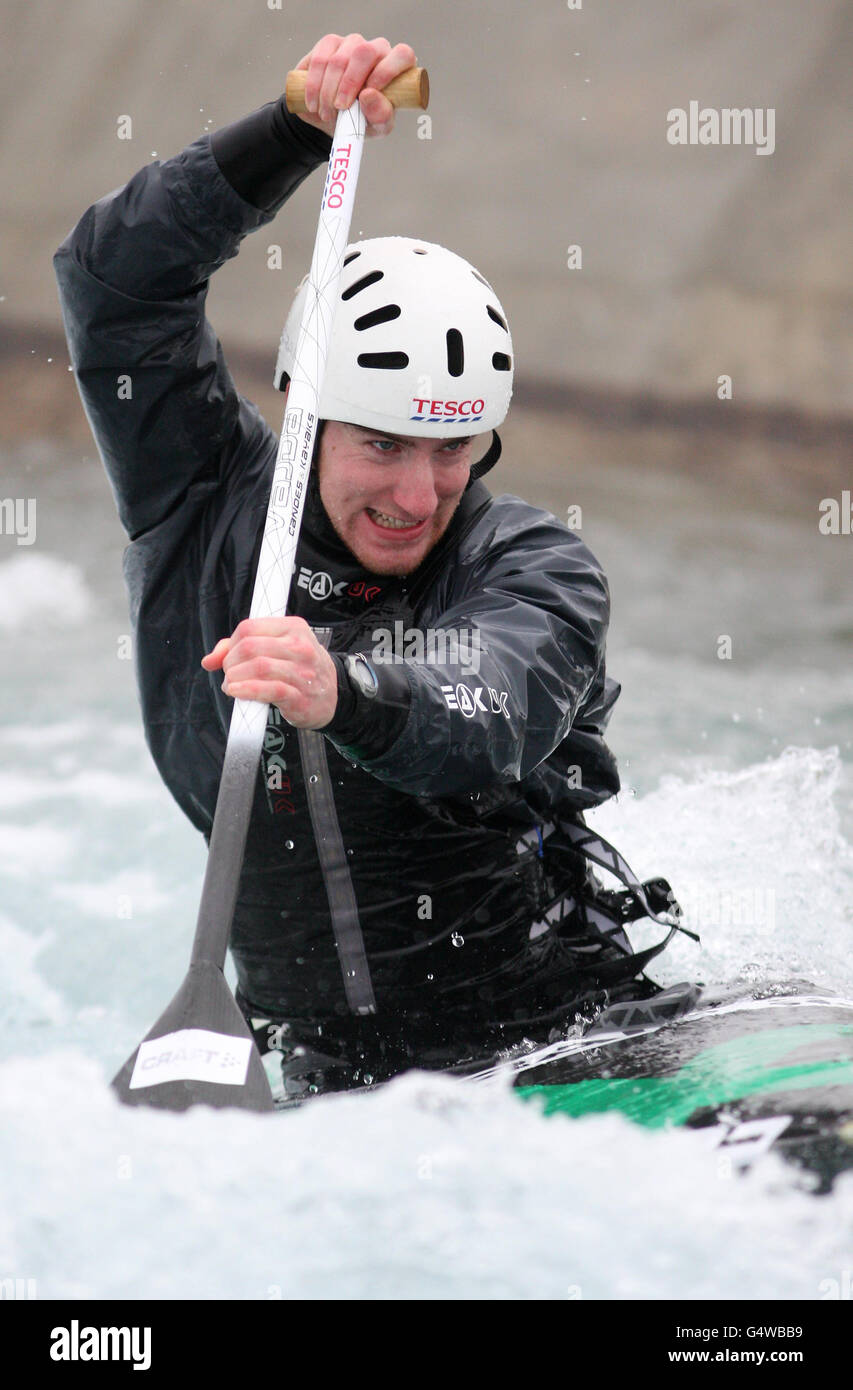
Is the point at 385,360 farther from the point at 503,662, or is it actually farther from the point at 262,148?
the point at 503,662

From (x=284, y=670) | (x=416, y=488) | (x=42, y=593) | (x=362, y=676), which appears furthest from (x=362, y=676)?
(x=42, y=593)

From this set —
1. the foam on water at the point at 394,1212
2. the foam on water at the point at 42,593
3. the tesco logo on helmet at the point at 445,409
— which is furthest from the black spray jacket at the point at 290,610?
the foam on water at the point at 42,593

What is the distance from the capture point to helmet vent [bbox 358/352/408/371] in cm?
219

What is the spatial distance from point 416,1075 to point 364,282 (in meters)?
1.18

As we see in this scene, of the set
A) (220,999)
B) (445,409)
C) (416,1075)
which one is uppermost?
(445,409)

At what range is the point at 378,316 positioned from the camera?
2.25 m

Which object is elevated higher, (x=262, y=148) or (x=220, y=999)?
(x=262, y=148)

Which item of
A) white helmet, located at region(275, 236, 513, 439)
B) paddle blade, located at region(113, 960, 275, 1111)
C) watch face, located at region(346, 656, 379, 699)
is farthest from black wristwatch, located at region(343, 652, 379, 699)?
white helmet, located at region(275, 236, 513, 439)

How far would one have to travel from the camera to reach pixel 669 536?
7.50m

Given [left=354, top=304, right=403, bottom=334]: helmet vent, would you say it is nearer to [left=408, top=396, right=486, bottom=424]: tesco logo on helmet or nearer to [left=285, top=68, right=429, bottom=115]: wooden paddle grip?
[left=408, top=396, right=486, bottom=424]: tesco logo on helmet

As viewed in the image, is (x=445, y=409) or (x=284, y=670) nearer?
(x=284, y=670)

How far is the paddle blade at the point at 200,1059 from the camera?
6.15 ft
